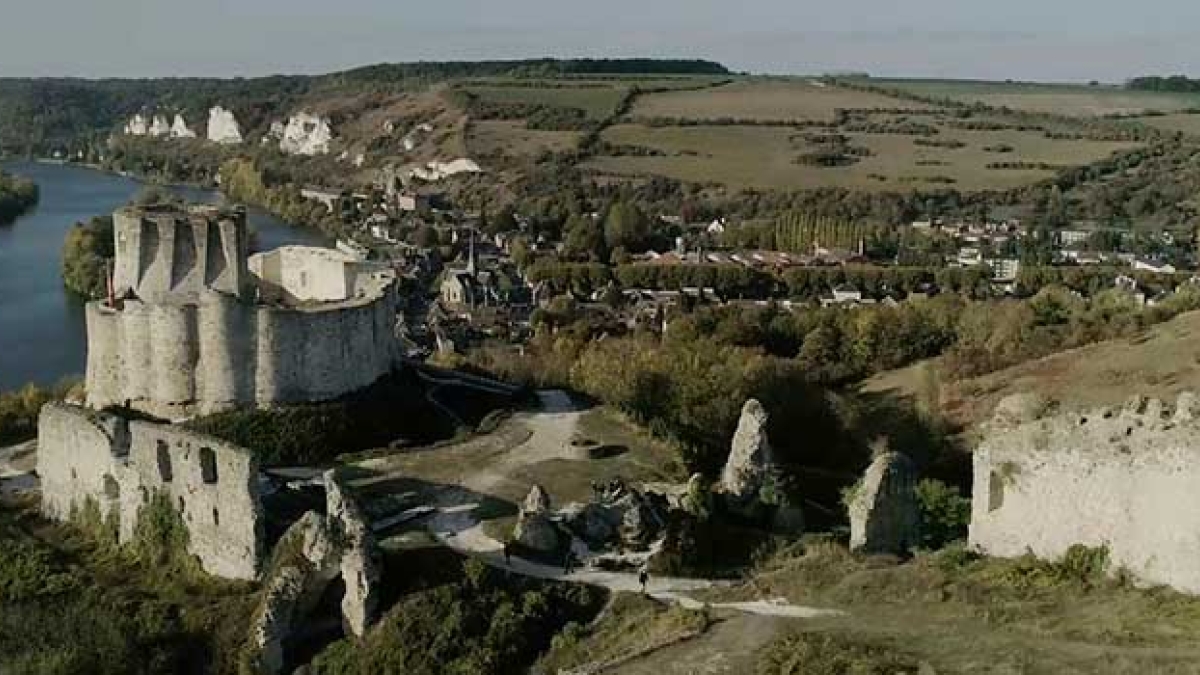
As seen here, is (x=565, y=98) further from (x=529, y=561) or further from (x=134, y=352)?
(x=529, y=561)

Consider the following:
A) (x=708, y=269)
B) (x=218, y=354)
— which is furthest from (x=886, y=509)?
(x=708, y=269)

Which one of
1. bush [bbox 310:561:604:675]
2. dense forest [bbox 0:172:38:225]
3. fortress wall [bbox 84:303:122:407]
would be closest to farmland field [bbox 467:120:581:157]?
dense forest [bbox 0:172:38:225]

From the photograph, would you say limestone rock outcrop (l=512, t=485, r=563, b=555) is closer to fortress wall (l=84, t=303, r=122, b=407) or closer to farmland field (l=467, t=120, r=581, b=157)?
fortress wall (l=84, t=303, r=122, b=407)

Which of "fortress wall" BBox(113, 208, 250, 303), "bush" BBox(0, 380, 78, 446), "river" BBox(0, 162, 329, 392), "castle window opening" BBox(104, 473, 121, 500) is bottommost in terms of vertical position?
"river" BBox(0, 162, 329, 392)

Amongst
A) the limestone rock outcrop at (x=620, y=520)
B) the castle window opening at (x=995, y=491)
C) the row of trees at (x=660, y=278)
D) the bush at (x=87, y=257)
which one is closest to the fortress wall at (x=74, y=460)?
the limestone rock outcrop at (x=620, y=520)

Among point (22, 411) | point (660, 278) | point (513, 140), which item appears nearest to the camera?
point (22, 411)

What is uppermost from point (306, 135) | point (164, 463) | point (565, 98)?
point (565, 98)

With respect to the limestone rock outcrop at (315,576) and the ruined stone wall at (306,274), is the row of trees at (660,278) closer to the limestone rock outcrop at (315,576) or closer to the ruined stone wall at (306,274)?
the ruined stone wall at (306,274)
